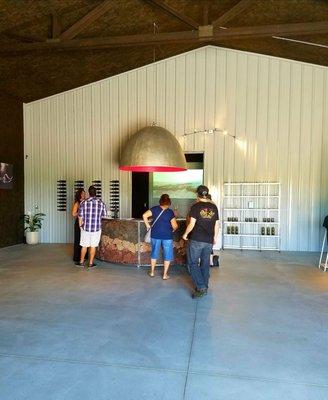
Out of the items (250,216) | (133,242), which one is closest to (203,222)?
(133,242)

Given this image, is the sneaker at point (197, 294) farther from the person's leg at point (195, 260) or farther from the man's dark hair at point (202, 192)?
the man's dark hair at point (202, 192)

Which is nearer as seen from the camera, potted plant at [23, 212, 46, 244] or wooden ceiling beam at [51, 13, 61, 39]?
wooden ceiling beam at [51, 13, 61, 39]

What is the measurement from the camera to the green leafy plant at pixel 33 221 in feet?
31.0

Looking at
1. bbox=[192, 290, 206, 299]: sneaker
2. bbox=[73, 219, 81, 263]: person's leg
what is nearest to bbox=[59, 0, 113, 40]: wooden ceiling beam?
bbox=[73, 219, 81, 263]: person's leg

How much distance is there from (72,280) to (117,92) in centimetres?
590

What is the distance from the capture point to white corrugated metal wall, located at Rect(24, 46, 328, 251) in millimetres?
8258

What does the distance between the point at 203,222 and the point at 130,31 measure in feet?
17.4

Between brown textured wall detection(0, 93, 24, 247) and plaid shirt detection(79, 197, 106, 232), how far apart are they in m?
3.70

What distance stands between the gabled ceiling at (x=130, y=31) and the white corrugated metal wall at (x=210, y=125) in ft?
1.81

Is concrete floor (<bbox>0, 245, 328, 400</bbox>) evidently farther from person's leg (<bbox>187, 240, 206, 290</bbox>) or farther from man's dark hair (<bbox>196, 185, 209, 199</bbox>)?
man's dark hair (<bbox>196, 185, 209, 199</bbox>)

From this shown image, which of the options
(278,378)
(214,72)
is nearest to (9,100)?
(214,72)

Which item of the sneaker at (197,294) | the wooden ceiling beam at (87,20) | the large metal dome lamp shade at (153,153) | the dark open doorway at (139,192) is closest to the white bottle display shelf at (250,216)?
the dark open doorway at (139,192)

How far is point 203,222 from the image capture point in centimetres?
445

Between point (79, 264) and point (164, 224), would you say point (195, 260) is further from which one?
point (79, 264)
